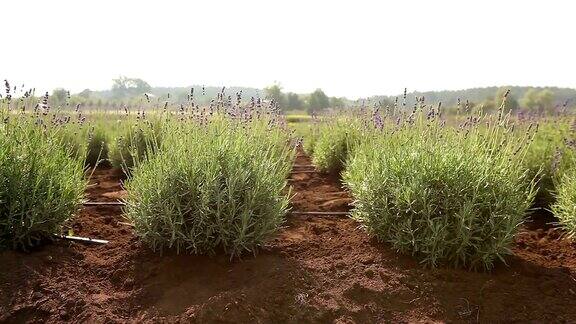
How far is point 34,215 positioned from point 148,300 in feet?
3.69

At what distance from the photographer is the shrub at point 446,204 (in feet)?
11.9

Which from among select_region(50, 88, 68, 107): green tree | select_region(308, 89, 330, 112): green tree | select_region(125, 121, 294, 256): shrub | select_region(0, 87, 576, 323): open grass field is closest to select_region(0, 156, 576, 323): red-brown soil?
select_region(0, 87, 576, 323): open grass field

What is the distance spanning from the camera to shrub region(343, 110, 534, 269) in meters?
3.62

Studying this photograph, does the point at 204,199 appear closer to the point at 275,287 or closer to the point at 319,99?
the point at 275,287

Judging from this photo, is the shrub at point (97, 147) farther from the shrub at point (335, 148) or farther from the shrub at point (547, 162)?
the shrub at point (547, 162)

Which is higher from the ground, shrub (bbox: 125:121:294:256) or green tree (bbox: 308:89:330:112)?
green tree (bbox: 308:89:330:112)

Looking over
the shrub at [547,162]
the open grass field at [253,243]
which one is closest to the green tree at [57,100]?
the open grass field at [253,243]

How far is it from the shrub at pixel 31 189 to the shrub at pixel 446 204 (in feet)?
7.78

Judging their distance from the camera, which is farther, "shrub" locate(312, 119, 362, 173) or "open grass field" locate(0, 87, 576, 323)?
"shrub" locate(312, 119, 362, 173)

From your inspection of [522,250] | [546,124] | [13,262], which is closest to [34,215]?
[13,262]

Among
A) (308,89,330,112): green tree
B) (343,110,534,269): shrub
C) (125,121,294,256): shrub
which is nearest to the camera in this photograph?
(125,121,294,256): shrub

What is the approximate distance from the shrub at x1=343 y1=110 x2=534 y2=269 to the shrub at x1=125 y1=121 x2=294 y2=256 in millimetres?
860

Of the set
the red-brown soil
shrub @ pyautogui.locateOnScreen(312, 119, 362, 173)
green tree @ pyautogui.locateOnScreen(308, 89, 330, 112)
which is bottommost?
the red-brown soil

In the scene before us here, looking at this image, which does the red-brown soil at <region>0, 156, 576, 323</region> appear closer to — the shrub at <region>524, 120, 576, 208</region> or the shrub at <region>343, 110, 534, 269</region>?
the shrub at <region>343, 110, 534, 269</region>
